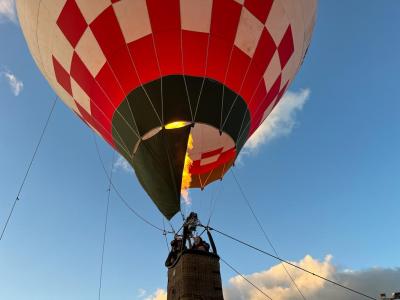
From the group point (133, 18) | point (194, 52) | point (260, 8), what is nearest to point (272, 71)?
point (260, 8)

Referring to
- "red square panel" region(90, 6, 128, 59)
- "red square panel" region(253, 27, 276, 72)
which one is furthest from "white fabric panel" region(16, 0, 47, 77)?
"red square panel" region(253, 27, 276, 72)

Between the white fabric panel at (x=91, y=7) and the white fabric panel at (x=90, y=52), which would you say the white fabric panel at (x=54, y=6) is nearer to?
the white fabric panel at (x=91, y=7)

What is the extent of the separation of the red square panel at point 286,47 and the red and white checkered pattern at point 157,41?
2 cm

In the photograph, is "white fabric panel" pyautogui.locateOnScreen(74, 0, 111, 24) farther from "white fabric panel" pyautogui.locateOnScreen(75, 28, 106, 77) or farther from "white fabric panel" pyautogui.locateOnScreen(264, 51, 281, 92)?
"white fabric panel" pyautogui.locateOnScreen(264, 51, 281, 92)

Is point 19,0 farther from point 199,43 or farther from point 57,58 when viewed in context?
point 199,43

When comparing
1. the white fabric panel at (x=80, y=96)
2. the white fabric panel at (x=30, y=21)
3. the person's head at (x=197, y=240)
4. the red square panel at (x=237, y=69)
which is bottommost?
the person's head at (x=197, y=240)

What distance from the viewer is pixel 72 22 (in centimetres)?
621

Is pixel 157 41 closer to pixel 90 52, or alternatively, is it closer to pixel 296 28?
pixel 90 52

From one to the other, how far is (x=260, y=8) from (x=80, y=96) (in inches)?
143

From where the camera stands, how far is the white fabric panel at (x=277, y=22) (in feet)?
20.9

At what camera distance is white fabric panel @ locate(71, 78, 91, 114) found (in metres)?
6.98

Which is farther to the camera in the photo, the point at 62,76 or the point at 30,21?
the point at 62,76

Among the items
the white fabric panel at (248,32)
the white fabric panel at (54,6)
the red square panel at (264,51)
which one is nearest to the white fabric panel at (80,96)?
the white fabric panel at (54,6)

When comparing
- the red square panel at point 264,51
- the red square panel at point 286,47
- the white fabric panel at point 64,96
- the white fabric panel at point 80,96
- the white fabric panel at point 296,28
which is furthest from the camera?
the white fabric panel at point 64,96
